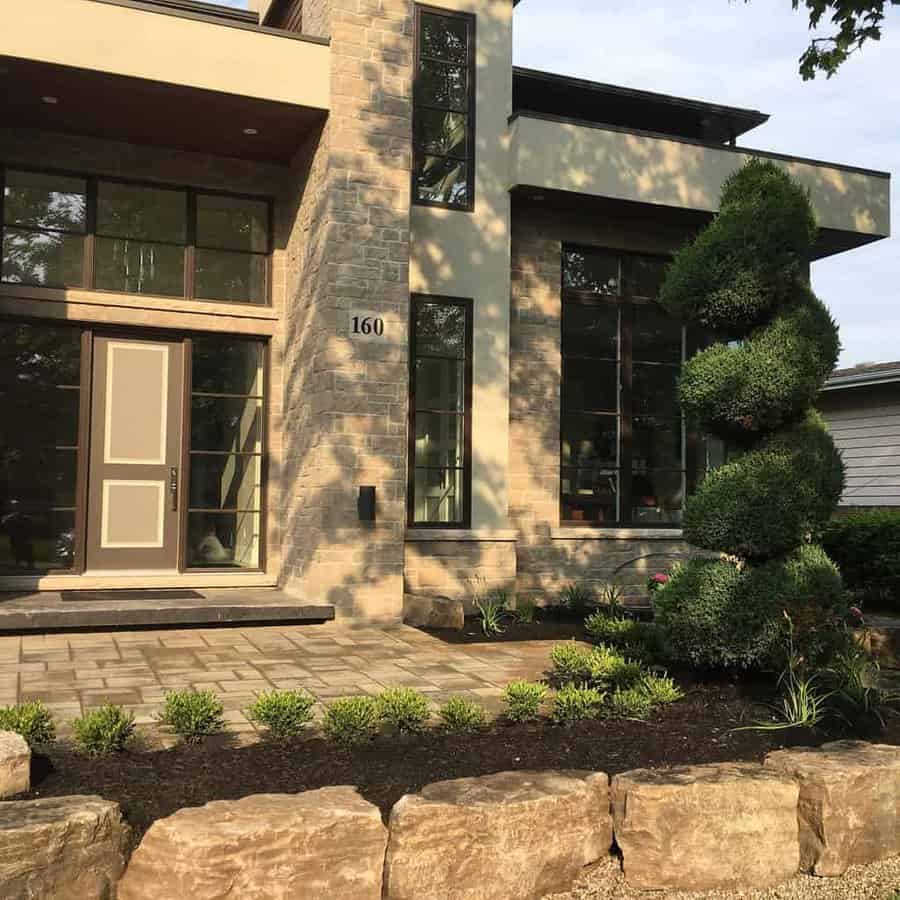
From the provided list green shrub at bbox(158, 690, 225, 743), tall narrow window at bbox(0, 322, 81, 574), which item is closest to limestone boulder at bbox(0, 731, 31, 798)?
green shrub at bbox(158, 690, 225, 743)

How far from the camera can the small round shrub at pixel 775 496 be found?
5273 millimetres

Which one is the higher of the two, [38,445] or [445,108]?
[445,108]

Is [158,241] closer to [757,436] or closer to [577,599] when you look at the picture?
[577,599]

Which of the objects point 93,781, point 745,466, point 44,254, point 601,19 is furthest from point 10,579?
point 601,19

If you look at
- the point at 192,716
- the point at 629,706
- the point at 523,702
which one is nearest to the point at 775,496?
the point at 629,706

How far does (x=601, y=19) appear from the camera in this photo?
7.86 meters

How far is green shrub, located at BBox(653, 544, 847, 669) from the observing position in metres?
5.13

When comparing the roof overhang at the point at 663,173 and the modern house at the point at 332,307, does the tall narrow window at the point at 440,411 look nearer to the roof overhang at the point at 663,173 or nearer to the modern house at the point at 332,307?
the modern house at the point at 332,307

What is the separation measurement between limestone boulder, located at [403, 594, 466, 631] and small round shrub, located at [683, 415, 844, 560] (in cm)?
313

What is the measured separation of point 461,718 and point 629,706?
2.84ft

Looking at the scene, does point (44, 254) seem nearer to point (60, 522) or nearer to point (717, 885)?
point (60, 522)

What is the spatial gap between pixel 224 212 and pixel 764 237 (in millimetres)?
5895

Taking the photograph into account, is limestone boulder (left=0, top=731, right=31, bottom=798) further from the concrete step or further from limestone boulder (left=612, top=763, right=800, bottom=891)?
the concrete step

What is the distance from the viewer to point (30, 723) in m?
3.85
